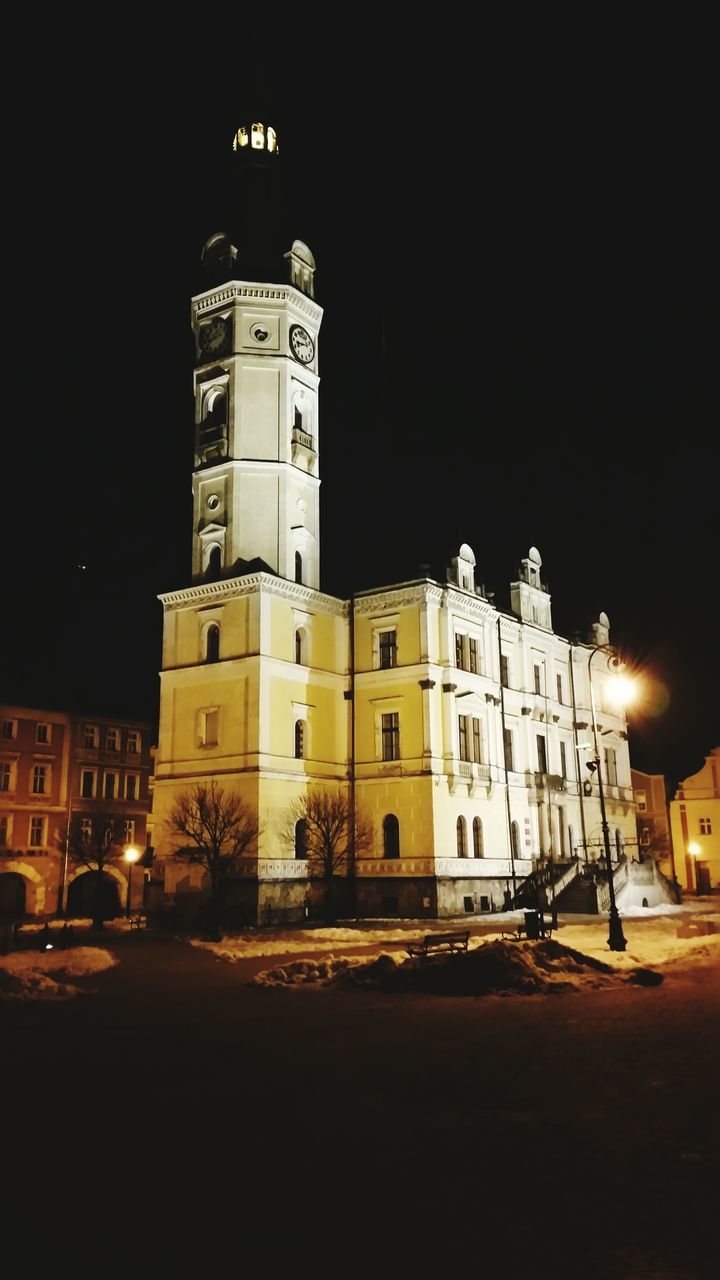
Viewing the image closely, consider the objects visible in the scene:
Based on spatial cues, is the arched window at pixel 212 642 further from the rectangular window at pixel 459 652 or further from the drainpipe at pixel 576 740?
the drainpipe at pixel 576 740

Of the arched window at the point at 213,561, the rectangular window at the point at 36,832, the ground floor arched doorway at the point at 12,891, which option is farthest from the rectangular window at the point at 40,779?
the arched window at the point at 213,561

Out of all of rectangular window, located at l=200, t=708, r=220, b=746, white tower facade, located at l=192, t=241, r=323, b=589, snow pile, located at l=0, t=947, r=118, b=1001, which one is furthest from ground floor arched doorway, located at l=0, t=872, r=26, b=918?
snow pile, located at l=0, t=947, r=118, b=1001

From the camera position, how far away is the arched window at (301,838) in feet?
152

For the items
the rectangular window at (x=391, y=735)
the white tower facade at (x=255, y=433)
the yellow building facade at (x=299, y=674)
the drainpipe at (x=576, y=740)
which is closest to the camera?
the yellow building facade at (x=299, y=674)

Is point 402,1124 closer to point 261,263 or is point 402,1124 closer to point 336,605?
point 336,605

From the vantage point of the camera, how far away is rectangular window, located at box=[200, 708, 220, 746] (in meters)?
47.1

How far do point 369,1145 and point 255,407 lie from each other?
146 ft

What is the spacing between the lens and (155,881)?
46.8 metres

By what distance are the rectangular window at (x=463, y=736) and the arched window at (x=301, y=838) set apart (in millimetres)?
9104

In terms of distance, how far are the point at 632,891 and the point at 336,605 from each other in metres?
21.8

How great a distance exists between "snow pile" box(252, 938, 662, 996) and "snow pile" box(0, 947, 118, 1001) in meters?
4.28

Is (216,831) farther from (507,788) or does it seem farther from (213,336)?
(213,336)

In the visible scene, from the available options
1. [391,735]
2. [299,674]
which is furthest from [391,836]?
[299,674]

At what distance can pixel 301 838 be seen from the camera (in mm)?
46625
